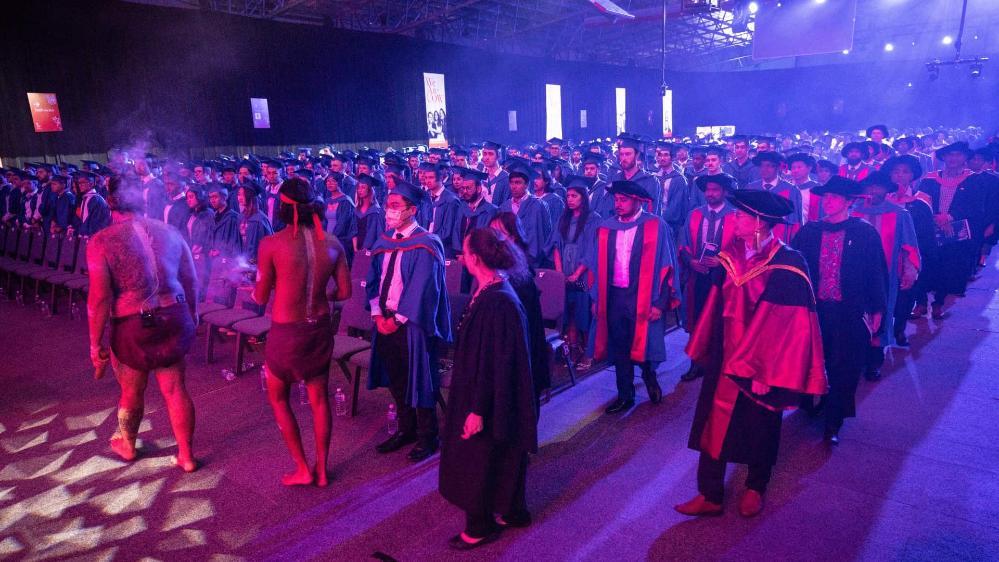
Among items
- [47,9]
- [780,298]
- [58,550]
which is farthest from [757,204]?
[47,9]

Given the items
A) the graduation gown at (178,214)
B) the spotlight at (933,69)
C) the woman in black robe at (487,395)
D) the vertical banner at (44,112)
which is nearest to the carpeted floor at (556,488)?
the woman in black robe at (487,395)

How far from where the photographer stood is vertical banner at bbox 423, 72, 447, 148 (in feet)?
74.9

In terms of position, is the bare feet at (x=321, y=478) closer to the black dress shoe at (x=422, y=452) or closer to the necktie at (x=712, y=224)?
the black dress shoe at (x=422, y=452)

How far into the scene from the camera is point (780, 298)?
295 cm

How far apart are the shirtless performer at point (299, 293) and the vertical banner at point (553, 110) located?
83.4 feet

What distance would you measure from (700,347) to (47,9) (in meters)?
17.3

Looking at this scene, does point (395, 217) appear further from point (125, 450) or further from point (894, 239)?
point (894, 239)

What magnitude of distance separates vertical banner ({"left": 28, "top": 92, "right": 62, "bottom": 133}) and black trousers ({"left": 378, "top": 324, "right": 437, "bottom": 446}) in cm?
1511

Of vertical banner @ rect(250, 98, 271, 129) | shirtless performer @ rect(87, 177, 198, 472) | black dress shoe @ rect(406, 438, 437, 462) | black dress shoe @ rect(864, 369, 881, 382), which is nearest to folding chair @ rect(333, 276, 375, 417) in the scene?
black dress shoe @ rect(406, 438, 437, 462)

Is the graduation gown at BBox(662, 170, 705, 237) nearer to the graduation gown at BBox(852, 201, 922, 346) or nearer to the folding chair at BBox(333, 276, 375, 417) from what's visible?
the graduation gown at BBox(852, 201, 922, 346)

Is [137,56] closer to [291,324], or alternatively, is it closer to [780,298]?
[291,324]

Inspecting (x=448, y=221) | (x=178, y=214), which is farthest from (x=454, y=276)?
(x=178, y=214)

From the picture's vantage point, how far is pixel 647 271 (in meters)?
4.43

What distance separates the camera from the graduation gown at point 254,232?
6501 mm
